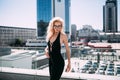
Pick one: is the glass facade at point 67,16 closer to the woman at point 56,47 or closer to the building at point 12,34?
the building at point 12,34

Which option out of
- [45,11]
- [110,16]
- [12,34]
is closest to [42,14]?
[45,11]

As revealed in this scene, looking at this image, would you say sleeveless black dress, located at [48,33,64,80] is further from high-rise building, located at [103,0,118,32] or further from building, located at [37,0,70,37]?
high-rise building, located at [103,0,118,32]

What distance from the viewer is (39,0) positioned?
64.7 metres

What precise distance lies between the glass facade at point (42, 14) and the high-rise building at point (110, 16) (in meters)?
42.0

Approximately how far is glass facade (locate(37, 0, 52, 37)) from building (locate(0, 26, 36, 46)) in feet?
11.4

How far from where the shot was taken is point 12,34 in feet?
171

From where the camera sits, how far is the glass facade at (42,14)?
63.2m

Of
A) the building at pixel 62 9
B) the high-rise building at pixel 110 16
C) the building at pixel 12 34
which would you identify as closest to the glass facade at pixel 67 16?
the building at pixel 62 9

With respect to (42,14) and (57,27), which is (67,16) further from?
(57,27)

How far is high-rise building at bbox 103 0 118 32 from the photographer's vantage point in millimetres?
98562

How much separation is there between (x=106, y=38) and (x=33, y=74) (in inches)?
2839

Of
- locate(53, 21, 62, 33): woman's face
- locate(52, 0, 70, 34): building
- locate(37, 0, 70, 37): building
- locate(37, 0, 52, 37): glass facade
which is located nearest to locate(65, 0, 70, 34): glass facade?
locate(52, 0, 70, 34): building

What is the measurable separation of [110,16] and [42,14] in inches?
1849

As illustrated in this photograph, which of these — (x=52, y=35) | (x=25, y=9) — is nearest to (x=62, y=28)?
(x=52, y=35)
